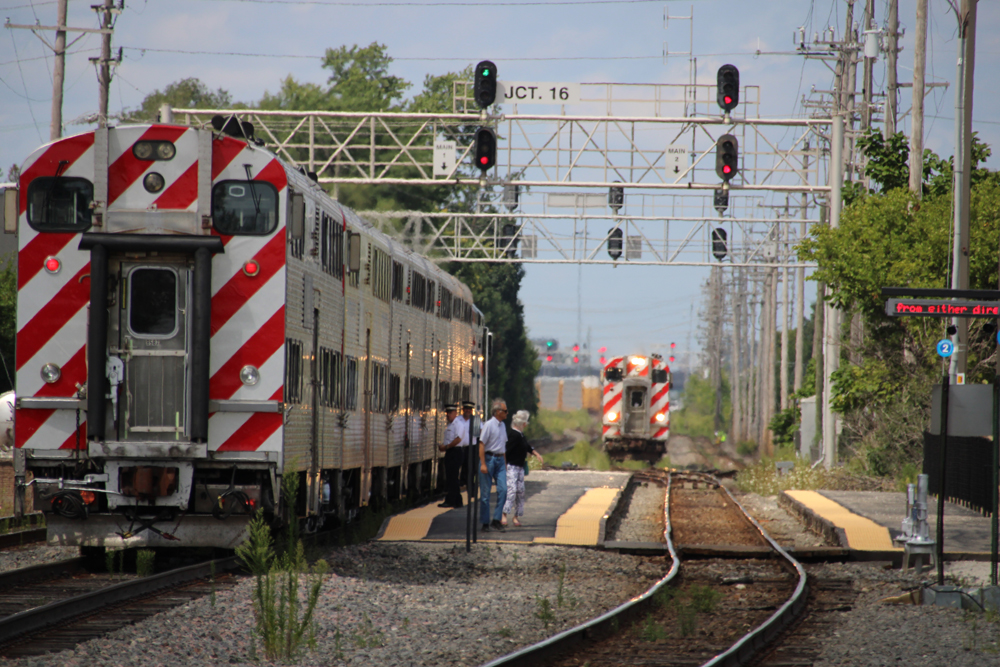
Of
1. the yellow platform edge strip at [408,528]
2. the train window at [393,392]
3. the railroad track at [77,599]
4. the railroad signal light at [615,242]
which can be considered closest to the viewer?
the railroad track at [77,599]

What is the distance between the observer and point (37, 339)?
1138 cm

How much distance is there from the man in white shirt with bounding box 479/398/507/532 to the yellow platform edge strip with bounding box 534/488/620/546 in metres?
0.87

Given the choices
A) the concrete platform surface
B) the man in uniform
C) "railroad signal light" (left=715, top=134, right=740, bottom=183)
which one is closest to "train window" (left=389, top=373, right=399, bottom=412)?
the man in uniform

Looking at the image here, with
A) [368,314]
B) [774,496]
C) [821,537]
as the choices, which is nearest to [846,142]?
[774,496]

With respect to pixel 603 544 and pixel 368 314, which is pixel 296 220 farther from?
pixel 603 544

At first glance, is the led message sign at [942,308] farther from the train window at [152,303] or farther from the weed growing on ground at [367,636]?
the train window at [152,303]

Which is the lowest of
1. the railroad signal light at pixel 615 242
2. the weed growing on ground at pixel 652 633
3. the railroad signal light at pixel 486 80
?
the weed growing on ground at pixel 652 633

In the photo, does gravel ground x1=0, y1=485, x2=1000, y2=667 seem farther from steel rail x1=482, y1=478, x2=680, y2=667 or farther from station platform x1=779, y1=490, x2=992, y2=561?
station platform x1=779, y1=490, x2=992, y2=561

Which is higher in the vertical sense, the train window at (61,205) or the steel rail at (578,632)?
the train window at (61,205)

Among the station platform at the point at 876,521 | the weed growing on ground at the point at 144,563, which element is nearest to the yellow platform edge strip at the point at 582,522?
the station platform at the point at 876,521

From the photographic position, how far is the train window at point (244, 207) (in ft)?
38.0

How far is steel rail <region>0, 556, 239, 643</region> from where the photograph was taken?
8.36 metres

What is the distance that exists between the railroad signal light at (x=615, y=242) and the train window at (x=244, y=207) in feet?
96.0

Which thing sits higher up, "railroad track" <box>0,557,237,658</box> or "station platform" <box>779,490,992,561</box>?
"railroad track" <box>0,557,237,658</box>
